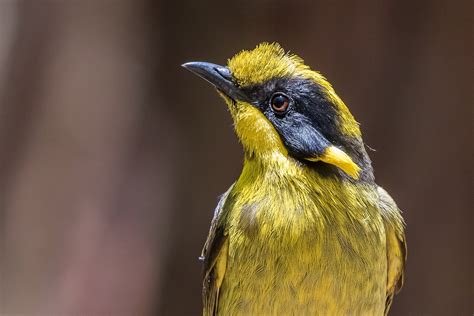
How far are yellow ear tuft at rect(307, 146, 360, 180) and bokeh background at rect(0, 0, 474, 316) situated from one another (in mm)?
2126

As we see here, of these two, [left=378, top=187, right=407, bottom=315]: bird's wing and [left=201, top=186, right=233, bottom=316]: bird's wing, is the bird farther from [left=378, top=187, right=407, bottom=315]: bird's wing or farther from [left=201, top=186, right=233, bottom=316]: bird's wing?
[left=378, top=187, right=407, bottom=315]: bird's wing

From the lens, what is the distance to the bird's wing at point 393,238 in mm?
2688

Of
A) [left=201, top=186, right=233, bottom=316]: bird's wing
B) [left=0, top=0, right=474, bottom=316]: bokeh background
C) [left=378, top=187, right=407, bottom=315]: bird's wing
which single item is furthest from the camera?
[left=0, top=0, right=474, bottom=316]: bokeh background

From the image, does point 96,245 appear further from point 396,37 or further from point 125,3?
point 396,37

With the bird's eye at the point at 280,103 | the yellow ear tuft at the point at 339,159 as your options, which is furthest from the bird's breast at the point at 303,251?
the bird's eye at the point at 280,103

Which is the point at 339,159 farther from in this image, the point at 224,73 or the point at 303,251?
the point at 224,73

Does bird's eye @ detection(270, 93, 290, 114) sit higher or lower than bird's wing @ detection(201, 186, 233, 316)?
higher

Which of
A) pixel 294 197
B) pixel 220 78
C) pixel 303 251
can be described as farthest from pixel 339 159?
pixel 220 78

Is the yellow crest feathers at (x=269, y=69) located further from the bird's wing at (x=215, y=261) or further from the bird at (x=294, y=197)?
the bird's wing at (x=215, y=261)

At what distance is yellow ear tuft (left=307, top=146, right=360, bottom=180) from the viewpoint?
2318 millimetres

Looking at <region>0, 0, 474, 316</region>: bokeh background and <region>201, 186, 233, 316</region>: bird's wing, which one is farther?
<region>0, 0, 474, 316</region>: bokeh background

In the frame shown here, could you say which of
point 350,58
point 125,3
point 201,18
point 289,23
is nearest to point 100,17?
point 125,3

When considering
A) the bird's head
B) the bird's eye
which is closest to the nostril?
the bird's head

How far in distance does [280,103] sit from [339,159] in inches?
11.6
